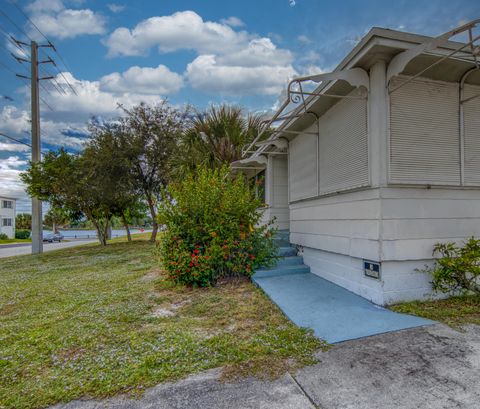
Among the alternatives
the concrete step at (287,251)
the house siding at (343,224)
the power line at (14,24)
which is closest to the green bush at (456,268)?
the house siding at (343,224)

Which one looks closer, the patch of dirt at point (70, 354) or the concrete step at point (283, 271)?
the patch of dirt at point (70, 354)

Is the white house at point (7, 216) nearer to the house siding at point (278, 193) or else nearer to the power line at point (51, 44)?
the power line at point (51, 44)

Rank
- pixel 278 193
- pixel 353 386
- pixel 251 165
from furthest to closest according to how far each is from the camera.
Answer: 1. pixel 251 165
2. pixel 278 193
3. pixel 353 386

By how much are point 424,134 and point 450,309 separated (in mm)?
2049

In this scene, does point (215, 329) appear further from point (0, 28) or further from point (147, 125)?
point (0, 28)

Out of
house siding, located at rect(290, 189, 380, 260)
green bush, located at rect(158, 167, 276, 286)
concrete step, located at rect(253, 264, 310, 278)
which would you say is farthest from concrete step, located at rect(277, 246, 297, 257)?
green bush, located at rect(158, 167, 276, 286)

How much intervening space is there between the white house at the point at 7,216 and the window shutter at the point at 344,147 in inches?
1715

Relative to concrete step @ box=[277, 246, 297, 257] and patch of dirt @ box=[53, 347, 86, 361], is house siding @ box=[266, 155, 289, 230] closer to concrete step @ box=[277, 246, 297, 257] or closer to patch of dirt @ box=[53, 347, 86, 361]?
concrete step @ box=[277, 246, 297, 257]

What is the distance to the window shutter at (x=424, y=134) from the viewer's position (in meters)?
3.34

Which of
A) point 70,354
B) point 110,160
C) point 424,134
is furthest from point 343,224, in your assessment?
point 110,160

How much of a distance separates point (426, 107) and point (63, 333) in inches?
190

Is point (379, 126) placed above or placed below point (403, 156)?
above

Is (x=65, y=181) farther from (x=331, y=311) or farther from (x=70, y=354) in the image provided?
(x=331, y=311)

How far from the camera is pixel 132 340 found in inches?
101
